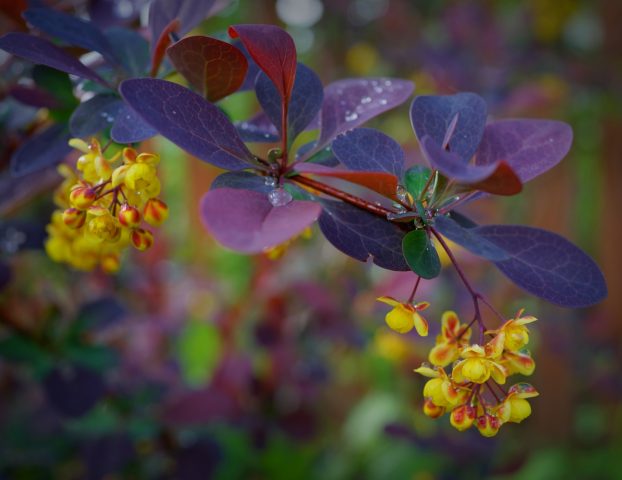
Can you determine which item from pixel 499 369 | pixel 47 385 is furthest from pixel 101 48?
pixel 47 385

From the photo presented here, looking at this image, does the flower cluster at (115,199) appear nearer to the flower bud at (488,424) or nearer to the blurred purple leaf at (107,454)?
the flower bud at (488,424)

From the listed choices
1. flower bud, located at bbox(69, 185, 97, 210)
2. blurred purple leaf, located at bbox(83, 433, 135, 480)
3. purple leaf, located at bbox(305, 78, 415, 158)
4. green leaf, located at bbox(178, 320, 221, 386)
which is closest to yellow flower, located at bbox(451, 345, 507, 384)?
purple leaf, located at bbox(305, 78, 415, 158)

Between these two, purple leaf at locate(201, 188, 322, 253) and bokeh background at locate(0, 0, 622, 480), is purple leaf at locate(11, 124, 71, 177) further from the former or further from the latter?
purple leaf at locate(201, 188, 322, 253)

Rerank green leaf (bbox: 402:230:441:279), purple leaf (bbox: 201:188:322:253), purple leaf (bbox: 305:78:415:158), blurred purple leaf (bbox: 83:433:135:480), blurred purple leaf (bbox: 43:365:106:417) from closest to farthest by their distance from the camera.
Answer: purple leaf (bbox: 201:188:322:253) < green leaf (bbox: 402:230:441:279) < purple leaf (bbox: 305:78:415:158) < blurred purple leaf (bbox: 43:365:106:417) < blurred purple leaf (bbox: 83:433:135:480)

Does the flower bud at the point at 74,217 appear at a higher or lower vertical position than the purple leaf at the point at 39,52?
lower

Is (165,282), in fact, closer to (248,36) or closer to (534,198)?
(248,36)

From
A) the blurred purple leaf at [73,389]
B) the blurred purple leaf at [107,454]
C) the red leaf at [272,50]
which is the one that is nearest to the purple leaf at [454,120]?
the red leaf at [272,50]

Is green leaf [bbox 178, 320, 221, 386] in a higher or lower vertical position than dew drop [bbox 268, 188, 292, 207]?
lower

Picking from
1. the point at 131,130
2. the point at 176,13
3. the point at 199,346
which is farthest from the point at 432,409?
the point at 199,346
